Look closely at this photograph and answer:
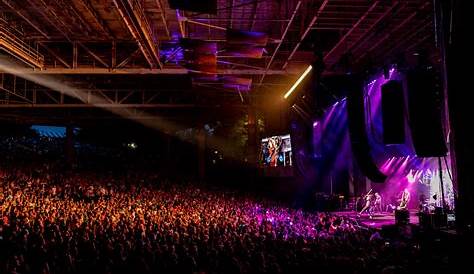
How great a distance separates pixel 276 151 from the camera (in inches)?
698

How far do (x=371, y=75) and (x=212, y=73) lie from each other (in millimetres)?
4167

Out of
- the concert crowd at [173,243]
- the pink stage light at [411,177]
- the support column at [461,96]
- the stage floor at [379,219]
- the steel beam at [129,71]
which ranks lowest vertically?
the stage floor at [379,219]

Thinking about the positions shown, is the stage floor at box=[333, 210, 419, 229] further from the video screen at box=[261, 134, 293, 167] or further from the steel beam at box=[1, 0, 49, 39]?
the steel beam at box=[1, 0, 49, 39]

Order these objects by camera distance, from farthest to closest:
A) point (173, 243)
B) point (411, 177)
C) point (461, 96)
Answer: point (411, 177) → point (173, 243) → point (461, 96)

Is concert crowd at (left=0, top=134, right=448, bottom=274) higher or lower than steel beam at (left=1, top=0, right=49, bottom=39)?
lower

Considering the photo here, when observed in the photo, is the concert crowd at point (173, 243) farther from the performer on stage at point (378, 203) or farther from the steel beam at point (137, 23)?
the performer on stage at point (378, 203)

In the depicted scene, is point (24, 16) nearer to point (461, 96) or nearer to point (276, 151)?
point (461, 96)

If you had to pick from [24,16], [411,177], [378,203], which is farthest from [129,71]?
[411,177]

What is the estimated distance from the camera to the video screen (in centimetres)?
1708

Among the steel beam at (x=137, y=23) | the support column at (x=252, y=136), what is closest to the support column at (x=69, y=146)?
the support column at (x=252, y=136)

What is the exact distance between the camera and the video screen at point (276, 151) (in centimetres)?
1708

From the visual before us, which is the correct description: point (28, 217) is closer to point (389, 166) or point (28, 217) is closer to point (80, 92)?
point (80, 92)

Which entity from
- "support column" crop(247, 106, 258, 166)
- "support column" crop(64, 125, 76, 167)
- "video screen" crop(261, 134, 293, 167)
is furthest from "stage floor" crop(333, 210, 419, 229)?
"support column" crop(64, 125, 76, 167)

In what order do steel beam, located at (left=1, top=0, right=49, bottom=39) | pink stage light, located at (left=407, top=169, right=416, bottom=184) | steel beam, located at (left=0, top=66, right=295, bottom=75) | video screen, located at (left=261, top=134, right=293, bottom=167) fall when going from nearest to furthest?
steel beam, located at (left=1, top=0, right=49, bottom=39) → steel beam, located at (left=0, top=66, right=295, bottom=75) → pink stage light, located at (left=407, top=169, right=416, bottom=184) → video screen, located at (left=261, top=134, right=293, bottom=167)
